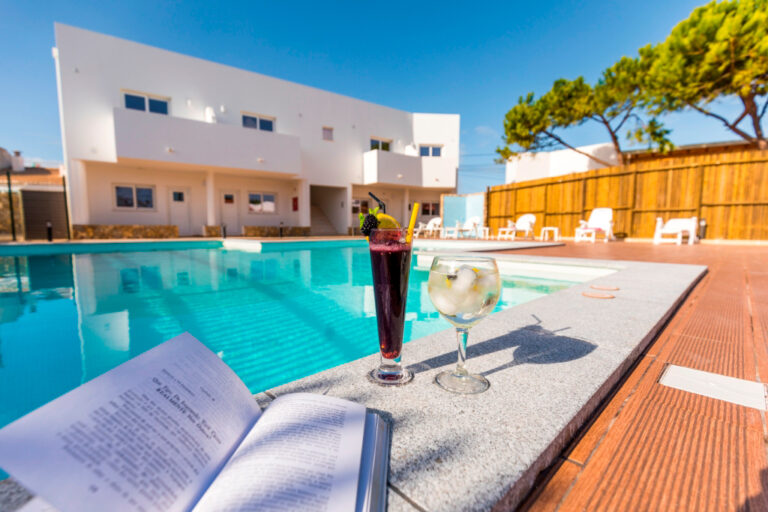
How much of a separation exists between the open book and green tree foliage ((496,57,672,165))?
14206 mm

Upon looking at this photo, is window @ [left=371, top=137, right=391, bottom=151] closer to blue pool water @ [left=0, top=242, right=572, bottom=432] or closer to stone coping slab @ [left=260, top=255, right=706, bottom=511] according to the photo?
blue pool water @ [left=0, top=242, right=572, bottom=432]

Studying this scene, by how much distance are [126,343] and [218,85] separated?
1233 cm

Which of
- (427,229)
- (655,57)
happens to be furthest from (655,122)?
(427,229)

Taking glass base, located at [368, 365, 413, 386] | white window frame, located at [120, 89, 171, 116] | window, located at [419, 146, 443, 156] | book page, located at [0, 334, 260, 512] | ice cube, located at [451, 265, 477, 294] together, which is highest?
white window frame, located at [120, 89, 171, 116]

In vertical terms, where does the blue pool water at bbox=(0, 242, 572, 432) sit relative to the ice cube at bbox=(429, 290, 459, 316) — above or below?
below

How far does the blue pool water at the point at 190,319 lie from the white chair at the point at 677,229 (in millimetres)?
6337

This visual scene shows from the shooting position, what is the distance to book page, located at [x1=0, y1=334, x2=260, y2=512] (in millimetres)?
394

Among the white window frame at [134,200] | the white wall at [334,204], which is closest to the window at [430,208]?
the white wall at [334,204]

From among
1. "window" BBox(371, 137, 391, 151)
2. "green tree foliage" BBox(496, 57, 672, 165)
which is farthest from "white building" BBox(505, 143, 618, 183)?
"window" BBox(371, 137, 391, 151)

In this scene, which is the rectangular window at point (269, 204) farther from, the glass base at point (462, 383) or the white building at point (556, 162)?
the glass base at point (462, 383)

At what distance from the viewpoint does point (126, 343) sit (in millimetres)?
2355

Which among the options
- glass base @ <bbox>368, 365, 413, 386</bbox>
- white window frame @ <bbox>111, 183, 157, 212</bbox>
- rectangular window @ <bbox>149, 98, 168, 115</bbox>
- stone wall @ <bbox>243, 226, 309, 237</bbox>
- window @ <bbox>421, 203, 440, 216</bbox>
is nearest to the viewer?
glass base @ <bbox>368, 365, 413, 386</bbox>

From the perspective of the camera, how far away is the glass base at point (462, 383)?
82 cm

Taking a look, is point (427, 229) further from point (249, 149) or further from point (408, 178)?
point (249, 149)
